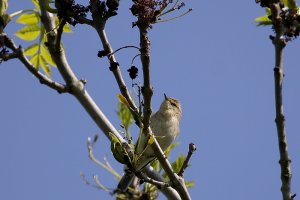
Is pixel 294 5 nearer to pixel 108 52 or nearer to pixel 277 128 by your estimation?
pixel 277 128

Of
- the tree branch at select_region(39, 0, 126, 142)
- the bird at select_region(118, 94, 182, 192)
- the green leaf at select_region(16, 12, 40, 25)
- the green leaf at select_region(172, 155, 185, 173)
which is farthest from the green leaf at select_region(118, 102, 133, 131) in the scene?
the bird at select_region(118, 94, 182, 192)

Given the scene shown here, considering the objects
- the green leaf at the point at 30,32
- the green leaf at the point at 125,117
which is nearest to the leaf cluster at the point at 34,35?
the green leaf at the point at 30,32

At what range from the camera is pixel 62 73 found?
3740mm

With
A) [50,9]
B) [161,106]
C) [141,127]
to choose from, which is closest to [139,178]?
[141,127]

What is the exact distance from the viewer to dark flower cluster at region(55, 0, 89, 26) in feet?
12.6

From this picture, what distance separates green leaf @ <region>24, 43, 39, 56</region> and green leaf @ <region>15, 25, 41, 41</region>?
67 mm

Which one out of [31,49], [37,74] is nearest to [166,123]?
[31,49]

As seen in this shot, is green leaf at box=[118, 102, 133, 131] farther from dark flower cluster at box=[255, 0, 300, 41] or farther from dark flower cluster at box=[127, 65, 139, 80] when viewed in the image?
dark flower cluster at box=[255, 0, 300, 41]

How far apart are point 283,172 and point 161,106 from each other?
4.88 meters

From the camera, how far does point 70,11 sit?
3873 mm

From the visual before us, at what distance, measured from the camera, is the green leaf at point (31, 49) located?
192 inches

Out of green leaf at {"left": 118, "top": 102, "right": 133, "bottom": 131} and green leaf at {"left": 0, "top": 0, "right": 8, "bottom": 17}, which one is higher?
green leaf at {"left": 0, "top": 0, "right": 8, "bottom": 17}

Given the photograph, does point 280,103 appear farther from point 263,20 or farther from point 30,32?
point 30,32

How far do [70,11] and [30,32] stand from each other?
1160mm
